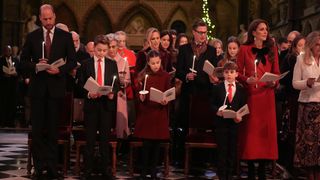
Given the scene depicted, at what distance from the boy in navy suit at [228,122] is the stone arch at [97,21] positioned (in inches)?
544

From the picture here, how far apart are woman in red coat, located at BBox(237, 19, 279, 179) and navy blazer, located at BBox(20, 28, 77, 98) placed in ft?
6.65

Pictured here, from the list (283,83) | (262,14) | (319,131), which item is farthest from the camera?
(262,14)

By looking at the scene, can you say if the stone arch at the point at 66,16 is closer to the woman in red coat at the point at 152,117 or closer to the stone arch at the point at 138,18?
the stone arch at the point at 138,18

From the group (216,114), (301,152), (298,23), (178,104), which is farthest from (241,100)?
(298,23)

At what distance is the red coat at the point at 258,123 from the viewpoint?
6109 millimetres

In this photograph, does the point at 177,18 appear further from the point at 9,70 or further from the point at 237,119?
the point at 237,119

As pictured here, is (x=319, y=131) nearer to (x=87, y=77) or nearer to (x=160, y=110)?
(x=160, y=110)

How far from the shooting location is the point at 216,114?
6.23 metres

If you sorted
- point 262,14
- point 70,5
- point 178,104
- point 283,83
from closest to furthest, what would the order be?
point 283,83
point 178,104
point 262,14
point 70,5

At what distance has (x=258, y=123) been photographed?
6.14 m

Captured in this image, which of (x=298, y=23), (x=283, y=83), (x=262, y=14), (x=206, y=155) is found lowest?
(x=206, y=155)

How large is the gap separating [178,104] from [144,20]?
1260cm

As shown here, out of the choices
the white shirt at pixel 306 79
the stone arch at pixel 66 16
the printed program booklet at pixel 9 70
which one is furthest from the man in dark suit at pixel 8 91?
the white shirt at pixel 306 79

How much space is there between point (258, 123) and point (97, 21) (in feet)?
47.1
